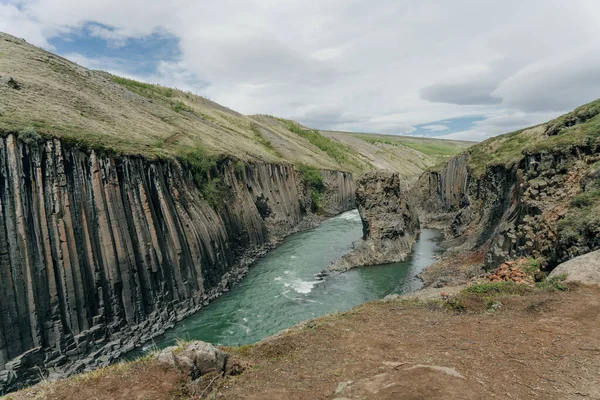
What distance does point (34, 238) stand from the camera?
15.9m

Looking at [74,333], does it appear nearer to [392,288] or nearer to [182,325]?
[182,325]

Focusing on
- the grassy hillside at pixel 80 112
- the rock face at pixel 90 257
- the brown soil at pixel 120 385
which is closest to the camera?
the brown soil at pixel 120 385

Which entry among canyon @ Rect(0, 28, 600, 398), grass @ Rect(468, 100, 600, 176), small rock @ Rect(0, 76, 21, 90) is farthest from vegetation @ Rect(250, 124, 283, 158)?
small rock @ Rect(0, 76, 21, 90)

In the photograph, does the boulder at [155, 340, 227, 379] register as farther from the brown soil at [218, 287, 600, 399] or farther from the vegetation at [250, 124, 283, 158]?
the vegetation at [250, 124, 283, 158]

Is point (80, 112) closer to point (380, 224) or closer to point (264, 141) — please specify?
point (380, 224)

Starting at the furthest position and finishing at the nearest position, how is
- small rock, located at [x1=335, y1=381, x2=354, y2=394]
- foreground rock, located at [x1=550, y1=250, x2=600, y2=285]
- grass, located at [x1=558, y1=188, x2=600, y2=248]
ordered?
grass, located at [x1=558, y1=188, x2=600, y2=248]
foreground rock, located at [x1=550, y1=250, x2=600, y2=285]
small rock, located at [x1=335, y1=381, x2=354, y2=394]

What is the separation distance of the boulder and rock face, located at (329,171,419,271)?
21.6 m

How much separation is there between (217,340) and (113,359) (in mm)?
5210

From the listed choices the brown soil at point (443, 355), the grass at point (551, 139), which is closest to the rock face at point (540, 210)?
the grass at point (551, 139)

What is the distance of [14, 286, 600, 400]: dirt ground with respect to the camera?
787 centimetres

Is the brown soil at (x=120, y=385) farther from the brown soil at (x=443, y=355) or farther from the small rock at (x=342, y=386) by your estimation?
the small rock at (x=342, y=386)

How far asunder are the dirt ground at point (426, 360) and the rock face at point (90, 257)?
9.21 meters

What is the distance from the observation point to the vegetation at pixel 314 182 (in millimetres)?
62219

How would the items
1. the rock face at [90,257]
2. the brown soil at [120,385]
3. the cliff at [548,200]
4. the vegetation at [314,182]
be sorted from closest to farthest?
the brown soil at [120,385] → the rock face at [90,257] → the cliff at [548,200] → the vegetation at [314,182]
